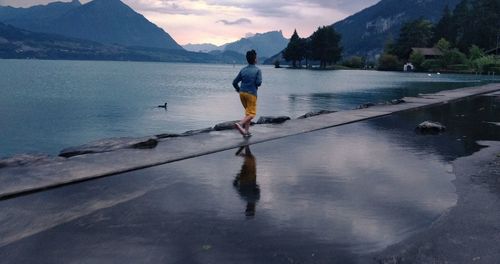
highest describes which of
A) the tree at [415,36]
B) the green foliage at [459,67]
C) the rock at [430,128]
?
the tree at [415,36]

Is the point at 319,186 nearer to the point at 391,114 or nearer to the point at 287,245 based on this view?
the point at 287,245

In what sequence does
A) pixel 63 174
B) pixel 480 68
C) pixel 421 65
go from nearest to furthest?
pixel 63 174, pixel 480 68, pixel 421 65

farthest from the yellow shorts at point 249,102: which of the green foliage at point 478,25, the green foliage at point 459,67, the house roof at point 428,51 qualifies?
the house roof at point 428,51

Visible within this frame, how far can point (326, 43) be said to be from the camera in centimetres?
19312

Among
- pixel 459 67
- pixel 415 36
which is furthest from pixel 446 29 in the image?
pixel 459 67

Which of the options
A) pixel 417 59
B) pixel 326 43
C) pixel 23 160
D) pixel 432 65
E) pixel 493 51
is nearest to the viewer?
pixel 23 160

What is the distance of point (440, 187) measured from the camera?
24.0 feet

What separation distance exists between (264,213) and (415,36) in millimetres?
176308

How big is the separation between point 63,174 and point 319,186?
437 centimetres

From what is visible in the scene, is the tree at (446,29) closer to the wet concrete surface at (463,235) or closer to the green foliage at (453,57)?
the green foliage at (453,57)

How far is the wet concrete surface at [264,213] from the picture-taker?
15.3ft

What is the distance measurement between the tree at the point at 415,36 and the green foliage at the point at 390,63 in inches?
158

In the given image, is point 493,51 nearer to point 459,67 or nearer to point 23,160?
point 459,67

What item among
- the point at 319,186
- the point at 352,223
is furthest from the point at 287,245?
the point at 319,186
